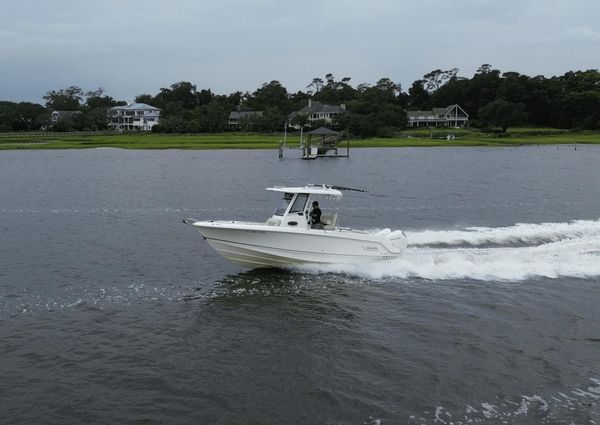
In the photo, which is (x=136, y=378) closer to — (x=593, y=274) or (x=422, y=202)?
(x=593, y=274)

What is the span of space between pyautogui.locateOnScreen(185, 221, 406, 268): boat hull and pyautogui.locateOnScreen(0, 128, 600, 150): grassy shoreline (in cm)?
9322

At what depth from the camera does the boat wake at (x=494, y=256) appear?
26312 mm

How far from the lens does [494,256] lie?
28766 mm

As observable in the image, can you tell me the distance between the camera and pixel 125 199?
50938mm

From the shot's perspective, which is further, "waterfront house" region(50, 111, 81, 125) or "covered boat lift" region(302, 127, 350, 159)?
"waterfront house" region(50, 111, 81, 125)

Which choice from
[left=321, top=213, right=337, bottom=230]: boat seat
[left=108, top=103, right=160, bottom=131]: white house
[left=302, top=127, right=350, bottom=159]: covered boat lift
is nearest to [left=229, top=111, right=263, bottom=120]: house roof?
[left=108, top=103, right=160, bottom=131]: white house

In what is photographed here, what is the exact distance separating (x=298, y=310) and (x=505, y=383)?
7.92m

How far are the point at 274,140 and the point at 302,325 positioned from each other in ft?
387

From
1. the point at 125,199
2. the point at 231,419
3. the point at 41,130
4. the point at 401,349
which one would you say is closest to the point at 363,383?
the point at 401,349

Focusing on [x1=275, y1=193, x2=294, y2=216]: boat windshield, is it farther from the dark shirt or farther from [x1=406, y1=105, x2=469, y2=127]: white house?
[x1=406, y1=105, x2=469, y2=127]: white house

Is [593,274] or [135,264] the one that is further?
[135,264]

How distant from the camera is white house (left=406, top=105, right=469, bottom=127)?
606ft

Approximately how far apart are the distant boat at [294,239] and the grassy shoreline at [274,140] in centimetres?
9283

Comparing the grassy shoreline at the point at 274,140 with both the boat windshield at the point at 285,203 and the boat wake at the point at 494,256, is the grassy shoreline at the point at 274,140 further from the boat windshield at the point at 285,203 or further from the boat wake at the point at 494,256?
Result: the boat windshield at the point at 285,203
